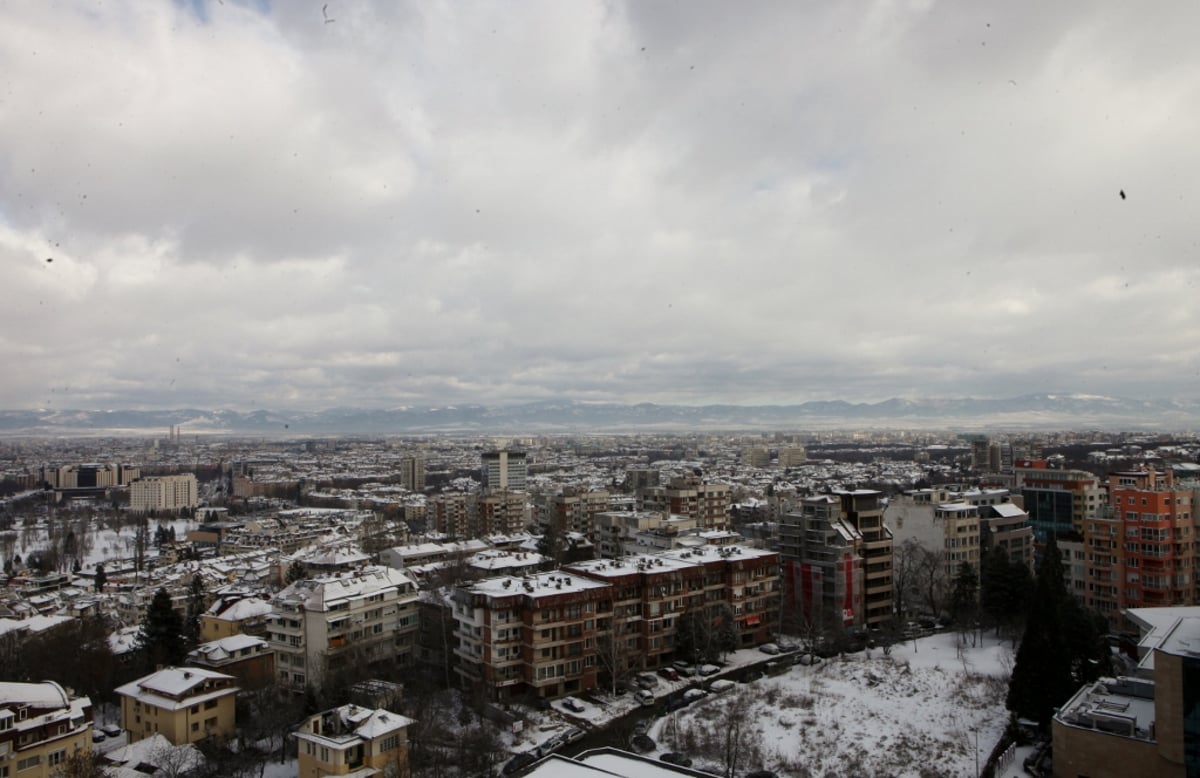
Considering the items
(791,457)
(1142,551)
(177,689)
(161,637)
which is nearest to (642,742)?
(177,689)

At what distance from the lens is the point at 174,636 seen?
60.8 ft

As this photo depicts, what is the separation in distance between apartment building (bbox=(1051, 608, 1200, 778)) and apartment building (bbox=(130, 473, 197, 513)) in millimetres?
68145

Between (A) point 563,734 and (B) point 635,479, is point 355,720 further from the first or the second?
(B) point 635,479

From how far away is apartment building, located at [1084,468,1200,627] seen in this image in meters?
19.5

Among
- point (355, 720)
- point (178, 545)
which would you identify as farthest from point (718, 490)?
point (178, 545)

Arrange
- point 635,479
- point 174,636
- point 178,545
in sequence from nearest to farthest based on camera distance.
Result: point 174,636 → point 178,545 → point 635,479

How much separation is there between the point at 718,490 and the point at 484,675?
70.2 ft

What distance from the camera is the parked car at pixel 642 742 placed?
13.4 m

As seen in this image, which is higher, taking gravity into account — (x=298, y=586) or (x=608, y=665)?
(x=298, y=586)

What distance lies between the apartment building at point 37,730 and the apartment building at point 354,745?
3989mm

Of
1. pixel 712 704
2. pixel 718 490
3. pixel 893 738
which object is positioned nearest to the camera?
pixel 893 738

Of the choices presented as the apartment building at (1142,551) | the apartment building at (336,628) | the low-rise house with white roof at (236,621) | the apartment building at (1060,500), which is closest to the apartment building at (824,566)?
the apartment building at (1142,551)

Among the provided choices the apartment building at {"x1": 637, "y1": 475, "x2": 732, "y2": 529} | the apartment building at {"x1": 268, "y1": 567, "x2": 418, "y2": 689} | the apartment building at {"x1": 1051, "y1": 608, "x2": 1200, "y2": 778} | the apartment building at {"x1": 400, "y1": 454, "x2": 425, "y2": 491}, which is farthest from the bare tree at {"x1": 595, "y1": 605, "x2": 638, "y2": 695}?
the apartment building at {"x1": 400, "y1": 454, "x2": 425, "y2": 491}

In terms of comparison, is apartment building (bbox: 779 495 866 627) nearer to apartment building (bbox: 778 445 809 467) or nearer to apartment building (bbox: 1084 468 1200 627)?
apartment building (bbox: 1084 468 1200 627)
